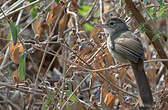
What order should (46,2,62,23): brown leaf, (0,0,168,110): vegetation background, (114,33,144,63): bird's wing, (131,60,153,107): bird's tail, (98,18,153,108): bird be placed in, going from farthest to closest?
(46,2,62,23): brown leaf
(114,33,144,63): bird's wing
(0,0,168,110): vegetation background
(98,18,153,108): bird
(131,60,153,107): bird's tail

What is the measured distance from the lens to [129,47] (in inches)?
160

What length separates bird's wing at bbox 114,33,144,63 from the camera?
395 cm

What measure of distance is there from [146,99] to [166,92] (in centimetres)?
57

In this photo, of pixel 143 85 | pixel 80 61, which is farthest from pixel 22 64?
pixel 143 85

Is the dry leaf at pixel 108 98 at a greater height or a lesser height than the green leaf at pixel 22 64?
lesser

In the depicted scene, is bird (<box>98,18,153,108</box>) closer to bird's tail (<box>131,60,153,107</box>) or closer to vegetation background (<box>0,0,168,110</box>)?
bird's tail (<box>131,60,153,107</box>)

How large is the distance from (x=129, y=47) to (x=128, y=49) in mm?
24

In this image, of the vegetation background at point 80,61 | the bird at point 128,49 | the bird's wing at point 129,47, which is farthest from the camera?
the bird's wing at point 129,47

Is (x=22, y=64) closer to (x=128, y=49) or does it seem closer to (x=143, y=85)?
(x=128, y=49)

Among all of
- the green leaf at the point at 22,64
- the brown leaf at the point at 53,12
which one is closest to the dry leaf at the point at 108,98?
the green leaf at the point at 22,64

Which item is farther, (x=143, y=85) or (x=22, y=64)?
(x=22, y=64)

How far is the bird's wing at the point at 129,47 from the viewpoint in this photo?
395cm

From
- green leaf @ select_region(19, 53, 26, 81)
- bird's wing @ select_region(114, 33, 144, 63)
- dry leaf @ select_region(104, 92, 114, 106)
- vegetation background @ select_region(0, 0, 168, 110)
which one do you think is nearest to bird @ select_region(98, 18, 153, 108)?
bird's wing @ select_region(114, 33, 144, 63)

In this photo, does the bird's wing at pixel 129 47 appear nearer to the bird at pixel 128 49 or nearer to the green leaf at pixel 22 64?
the bird at pixel 128 49
